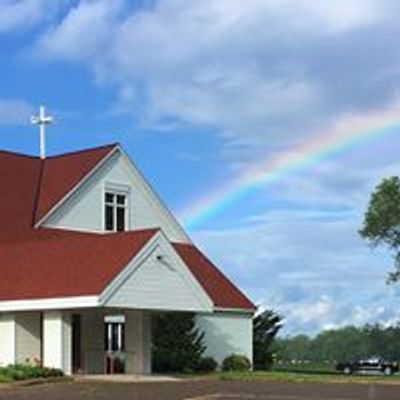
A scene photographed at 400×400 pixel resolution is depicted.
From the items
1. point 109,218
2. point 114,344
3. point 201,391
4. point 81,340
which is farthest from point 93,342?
point 201,391

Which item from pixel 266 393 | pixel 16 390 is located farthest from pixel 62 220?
pixel 266 393

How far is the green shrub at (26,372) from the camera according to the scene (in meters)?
35.4

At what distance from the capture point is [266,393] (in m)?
31.1

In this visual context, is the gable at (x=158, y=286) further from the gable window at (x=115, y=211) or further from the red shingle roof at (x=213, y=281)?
the gable window at (x=115, y=211)

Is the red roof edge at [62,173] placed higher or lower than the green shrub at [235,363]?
higher

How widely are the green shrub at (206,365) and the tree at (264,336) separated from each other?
515cm

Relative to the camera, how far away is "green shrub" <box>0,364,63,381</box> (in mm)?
35412

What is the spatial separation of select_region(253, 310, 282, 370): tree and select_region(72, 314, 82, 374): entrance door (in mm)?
11459

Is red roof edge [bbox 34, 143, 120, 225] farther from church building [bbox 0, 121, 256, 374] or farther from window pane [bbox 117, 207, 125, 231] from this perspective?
window pane [bbox 117, 207, 125, 231]

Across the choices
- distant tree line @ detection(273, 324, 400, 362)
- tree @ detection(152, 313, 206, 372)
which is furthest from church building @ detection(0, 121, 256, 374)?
distant tree line @ detection(273, 324, 400, 362)

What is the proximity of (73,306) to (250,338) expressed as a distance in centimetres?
1485

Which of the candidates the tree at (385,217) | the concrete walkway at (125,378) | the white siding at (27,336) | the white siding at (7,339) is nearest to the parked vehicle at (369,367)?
the tree at (385,217)

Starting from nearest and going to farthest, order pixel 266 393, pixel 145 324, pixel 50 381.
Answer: pixel 266 393, pixel 50 381, pixel 145 324

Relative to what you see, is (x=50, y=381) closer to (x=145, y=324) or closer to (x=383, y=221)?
(x=145, y=324)
